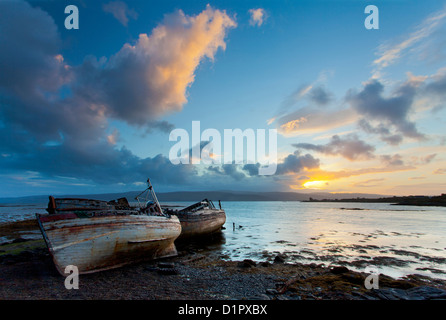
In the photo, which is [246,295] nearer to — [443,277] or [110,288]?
[110,288]

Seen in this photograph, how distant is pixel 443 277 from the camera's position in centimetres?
1305

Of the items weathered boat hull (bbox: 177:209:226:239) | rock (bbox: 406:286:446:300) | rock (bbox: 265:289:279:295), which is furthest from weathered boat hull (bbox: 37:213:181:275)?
rock (bbox: 406:286:446:300)

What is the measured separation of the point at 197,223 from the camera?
79.2ft

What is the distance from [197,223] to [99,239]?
13727mm

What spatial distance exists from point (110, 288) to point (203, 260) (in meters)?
7.94

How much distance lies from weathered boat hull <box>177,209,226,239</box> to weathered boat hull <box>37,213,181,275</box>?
25.8 feet

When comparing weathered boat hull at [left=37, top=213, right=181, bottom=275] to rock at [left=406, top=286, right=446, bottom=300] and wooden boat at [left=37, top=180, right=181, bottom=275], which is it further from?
rock at [left=406, top=286, right=446, bottom=300]

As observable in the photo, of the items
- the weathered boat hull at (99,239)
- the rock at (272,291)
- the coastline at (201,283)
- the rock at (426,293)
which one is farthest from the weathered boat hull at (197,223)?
the rock at (426,293)

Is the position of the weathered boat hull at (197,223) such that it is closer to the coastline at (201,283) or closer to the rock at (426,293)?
the coastline at (201,283)

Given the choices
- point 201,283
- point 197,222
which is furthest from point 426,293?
point 197,222

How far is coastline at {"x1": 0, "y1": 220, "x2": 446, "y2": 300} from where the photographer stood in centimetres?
862

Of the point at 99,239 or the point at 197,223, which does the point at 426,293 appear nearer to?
the point at 99,239
